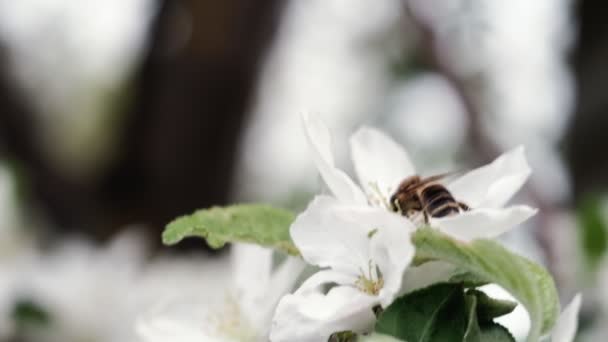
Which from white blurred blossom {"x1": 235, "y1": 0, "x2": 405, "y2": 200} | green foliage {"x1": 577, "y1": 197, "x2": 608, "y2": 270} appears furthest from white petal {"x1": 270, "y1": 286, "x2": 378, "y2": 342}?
white blurred blossom {"x1": 235, "y1": 0, "x2": 405, "y2": 200}

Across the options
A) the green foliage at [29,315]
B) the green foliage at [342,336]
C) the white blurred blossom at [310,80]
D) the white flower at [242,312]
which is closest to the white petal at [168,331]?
the white flower at [242,312]

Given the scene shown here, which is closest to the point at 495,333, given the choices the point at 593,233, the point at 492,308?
the point at 492,308

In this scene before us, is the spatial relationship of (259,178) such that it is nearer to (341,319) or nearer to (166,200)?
(166,200)

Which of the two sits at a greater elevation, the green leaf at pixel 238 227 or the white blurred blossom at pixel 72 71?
the white blurred blossom at pixel 72 71

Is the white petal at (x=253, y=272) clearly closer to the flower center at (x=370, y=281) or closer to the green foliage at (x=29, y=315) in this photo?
the flower center at (x=370, y=281)

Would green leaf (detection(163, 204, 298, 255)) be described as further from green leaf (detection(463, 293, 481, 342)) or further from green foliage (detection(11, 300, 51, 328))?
green foliage (detection(11, 300, 51, 328))

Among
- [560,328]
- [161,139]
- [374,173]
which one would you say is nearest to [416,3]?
[161,139]

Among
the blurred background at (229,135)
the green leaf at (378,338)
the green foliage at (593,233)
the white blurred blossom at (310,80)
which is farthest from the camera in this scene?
the white blurred blossom at (310,80)
